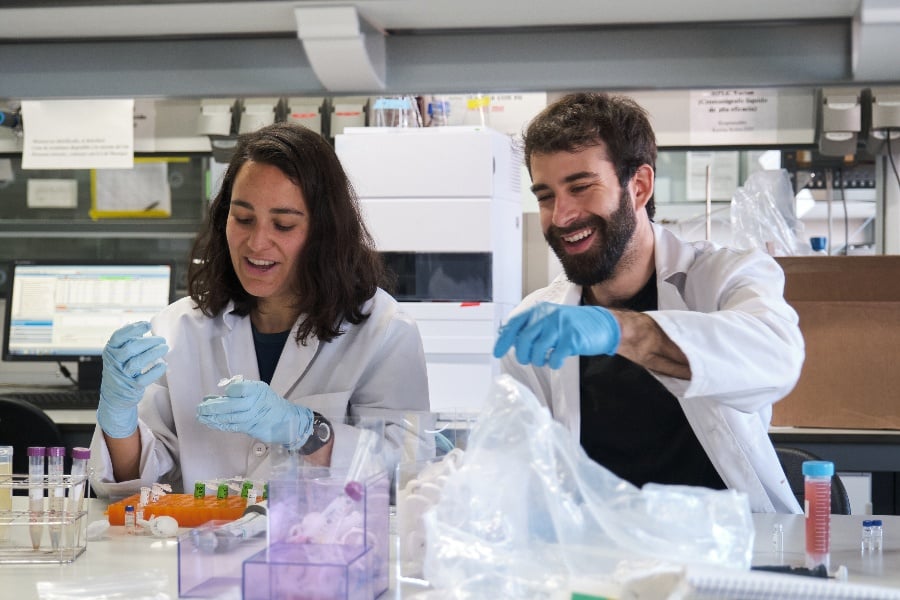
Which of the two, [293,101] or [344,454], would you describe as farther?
[293,101]

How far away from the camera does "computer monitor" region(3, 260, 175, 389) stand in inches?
128

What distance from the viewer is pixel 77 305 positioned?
328cm

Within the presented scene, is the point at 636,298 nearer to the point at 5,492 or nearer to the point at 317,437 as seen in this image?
the point at 317,437

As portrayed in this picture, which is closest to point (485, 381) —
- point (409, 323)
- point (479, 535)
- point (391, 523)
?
point (409, 323)

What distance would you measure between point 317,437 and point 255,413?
0.10 metres

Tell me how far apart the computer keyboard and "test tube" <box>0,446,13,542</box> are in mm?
1759

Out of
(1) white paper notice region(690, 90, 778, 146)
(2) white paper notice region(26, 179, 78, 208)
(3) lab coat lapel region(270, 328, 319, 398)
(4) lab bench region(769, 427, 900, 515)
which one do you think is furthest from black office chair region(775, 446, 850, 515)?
(2) white paper notice region(26, 179, 78, 208)

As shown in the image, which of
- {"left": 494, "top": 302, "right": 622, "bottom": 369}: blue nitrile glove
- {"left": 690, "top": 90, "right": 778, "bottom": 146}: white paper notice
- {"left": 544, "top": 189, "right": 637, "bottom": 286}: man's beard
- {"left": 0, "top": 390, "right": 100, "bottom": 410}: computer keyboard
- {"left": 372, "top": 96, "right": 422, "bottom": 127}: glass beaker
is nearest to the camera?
{"left": 494, "top": 302, "right": 622, "bottom": 369}: blue nitrile glove

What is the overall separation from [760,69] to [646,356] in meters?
0.49

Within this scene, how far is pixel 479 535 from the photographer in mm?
935

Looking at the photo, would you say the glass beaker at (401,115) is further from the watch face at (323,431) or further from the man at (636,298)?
the watch face at (323,431)

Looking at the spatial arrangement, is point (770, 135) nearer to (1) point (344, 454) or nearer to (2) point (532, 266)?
(2) point (532, 266)

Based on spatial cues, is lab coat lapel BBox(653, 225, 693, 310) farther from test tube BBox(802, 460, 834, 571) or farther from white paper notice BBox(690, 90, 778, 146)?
white paper notice BBox(690, 90, 778, 146)

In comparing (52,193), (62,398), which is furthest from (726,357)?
(52,193)
